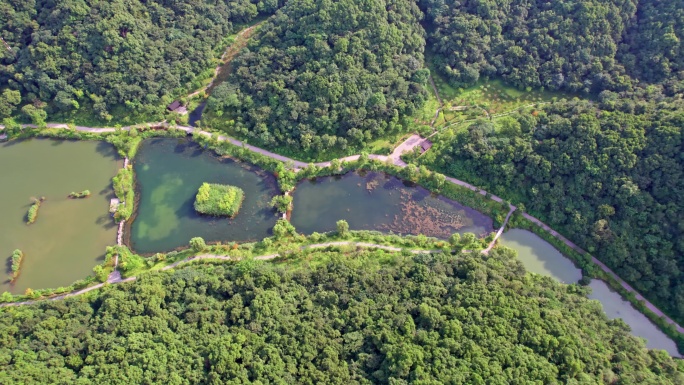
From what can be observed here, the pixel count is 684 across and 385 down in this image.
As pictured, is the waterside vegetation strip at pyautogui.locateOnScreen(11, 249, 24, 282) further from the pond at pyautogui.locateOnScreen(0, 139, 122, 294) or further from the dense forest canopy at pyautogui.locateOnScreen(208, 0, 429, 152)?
the dense forest canopy at pyautogui.locateOnScreen(208, 0, 429, 152)

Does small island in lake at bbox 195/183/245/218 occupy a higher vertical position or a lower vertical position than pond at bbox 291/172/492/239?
lower

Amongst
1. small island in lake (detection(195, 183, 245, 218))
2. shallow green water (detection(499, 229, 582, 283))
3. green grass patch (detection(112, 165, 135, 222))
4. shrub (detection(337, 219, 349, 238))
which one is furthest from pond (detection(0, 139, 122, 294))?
shallow green water (detection(499, 229, 582, 283))

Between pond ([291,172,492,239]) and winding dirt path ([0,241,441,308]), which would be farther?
pond ([291,172,492,239])

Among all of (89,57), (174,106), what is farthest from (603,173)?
(89,57)

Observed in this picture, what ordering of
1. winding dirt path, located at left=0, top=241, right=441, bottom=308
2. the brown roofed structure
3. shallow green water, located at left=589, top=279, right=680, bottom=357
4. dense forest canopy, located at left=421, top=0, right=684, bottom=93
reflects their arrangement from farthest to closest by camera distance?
1. the brown roofed structure
2. dense forest canopy, located at left=421, top=0, right=684, bottom=93
3. winding dirt path, located at left=0, top=241, right=441, bottom=308
4. shallow green water, located at left=589, top=279, right=680, bottom=357

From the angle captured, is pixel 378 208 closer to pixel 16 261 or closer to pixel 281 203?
pixel 281 203

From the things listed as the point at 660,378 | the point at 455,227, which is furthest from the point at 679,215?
the point at 455,227
